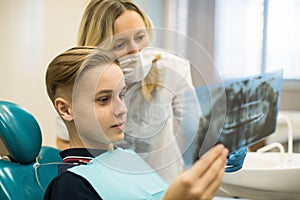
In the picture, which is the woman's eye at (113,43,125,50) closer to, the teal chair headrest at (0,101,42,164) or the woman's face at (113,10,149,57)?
the woman's face at (113,10,149,57)

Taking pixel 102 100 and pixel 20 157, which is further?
pixel 20 157

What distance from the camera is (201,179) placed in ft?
2.28

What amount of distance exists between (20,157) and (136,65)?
497 mm

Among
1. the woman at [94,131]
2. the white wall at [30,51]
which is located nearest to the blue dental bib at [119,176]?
the woman at [94,131]

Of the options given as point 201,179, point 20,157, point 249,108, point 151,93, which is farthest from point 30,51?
point 201,179

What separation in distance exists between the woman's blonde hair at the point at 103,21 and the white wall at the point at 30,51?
1.67 meters

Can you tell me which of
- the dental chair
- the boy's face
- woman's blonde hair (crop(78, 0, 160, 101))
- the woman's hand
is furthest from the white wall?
the woman's hand

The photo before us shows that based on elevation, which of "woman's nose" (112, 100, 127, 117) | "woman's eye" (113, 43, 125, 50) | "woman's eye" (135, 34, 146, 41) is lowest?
"woman's nose" (112, 100, 127, 117)

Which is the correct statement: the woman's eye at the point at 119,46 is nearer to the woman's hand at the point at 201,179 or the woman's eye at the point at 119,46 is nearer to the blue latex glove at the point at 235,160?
the woman's hand at the point at 201,179

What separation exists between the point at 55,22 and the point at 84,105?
1939mm

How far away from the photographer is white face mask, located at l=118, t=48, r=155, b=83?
3.00ft

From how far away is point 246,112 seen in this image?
1.39 meters

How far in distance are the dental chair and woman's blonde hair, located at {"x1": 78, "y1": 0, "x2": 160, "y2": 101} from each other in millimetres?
256

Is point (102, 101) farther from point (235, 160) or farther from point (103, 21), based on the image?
point (235, 160)
